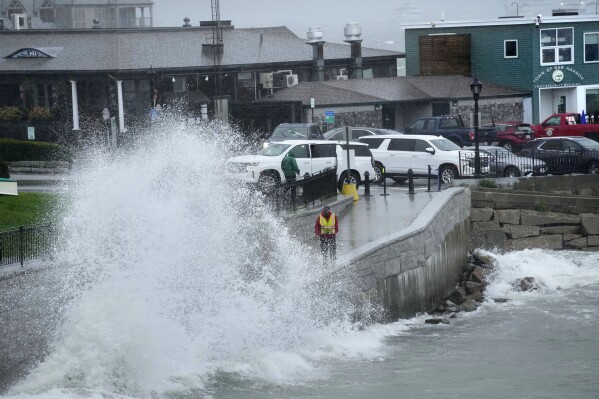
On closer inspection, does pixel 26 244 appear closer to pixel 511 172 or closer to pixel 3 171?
pixel 3 171

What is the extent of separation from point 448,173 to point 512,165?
288 cm

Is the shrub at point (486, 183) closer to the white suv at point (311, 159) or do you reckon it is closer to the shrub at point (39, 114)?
the white suv at point (311, 159)

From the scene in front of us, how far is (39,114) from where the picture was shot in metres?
54.8

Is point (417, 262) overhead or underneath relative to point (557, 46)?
underneath

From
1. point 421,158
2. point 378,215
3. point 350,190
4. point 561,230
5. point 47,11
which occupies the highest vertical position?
point 47,11

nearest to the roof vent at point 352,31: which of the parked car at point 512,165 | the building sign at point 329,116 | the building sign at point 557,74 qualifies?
the building sign at point 557,74

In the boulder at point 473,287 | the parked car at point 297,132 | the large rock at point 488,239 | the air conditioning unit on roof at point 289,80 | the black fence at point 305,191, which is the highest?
the air conditioning unit on roof at point 289,80

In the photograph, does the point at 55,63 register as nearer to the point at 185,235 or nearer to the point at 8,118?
the point at 8,118

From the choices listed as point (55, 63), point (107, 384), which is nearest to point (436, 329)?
point (107, 384)

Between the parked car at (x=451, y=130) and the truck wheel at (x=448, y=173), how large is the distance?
30.5 feet

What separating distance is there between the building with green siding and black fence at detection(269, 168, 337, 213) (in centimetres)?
2886

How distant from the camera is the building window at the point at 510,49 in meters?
60.8

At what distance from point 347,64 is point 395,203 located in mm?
35988

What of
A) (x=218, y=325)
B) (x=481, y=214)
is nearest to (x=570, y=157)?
(x=481, y=214)
